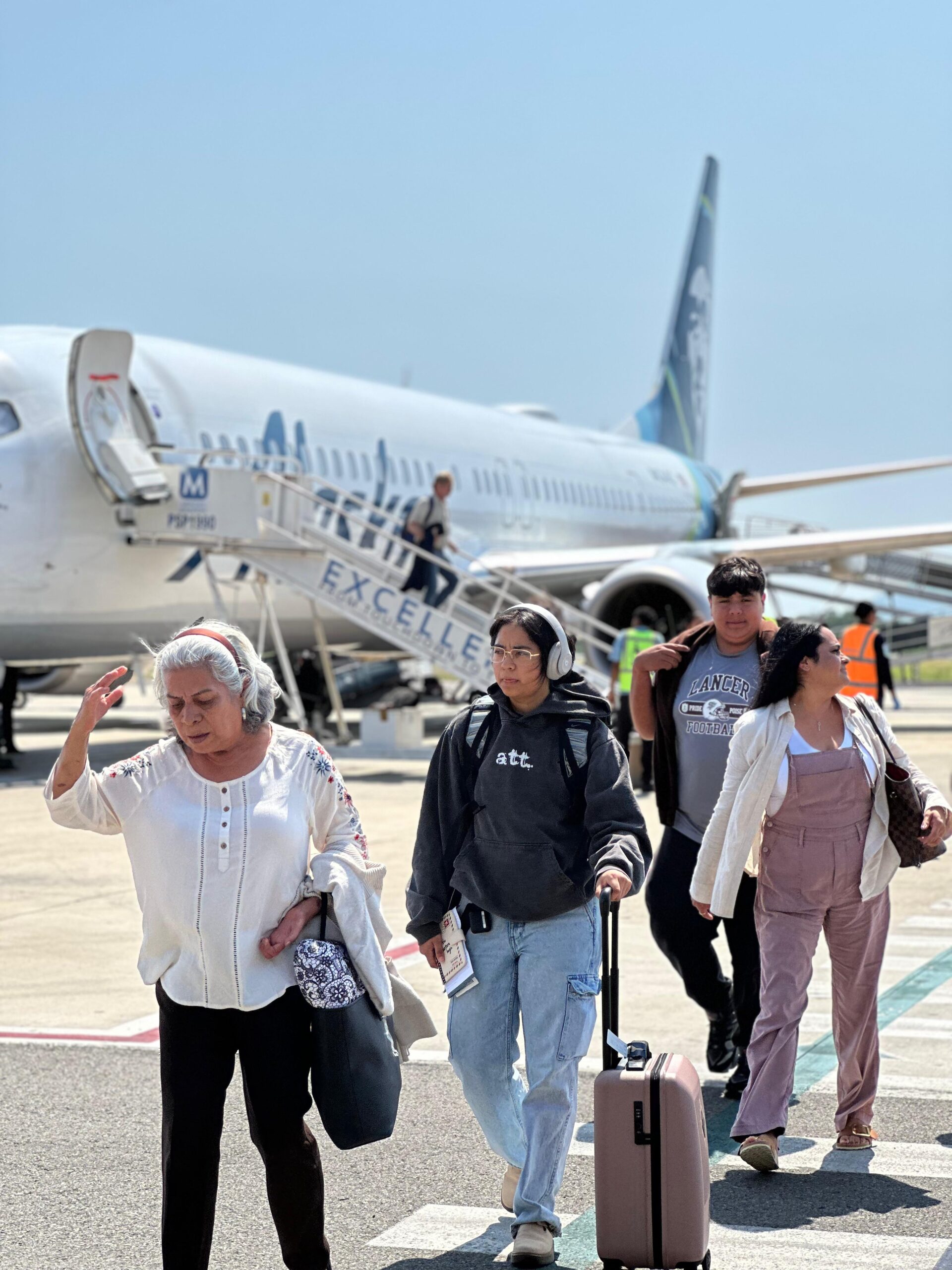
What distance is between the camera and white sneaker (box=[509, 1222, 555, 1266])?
388cm

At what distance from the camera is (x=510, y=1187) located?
4270mm

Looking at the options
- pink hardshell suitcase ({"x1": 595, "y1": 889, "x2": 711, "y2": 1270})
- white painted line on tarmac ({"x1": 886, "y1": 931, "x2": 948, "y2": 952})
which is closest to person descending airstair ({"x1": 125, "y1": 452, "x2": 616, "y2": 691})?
white painted line on tarmac ({"x1": 886, "y1": 931, "x2": 948, "y2": 952})

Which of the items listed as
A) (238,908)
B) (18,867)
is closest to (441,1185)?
(238,908)

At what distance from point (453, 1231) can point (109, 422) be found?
11695mm

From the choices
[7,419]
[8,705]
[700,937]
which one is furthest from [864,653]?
[700,937]

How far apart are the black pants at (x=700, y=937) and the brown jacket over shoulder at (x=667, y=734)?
126mm

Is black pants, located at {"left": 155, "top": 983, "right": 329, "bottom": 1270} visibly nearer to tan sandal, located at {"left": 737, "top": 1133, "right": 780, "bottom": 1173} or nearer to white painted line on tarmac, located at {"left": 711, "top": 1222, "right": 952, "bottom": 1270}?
white painted line on tarmac, located at {"left": 711, "top": 1222, "right": 952, "bottom": 1270}

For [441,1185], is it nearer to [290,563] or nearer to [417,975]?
[417,975]

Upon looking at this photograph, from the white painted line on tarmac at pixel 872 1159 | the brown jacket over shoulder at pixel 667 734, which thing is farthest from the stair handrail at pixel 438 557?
the white painted line on tarmac at pixel 872 1159

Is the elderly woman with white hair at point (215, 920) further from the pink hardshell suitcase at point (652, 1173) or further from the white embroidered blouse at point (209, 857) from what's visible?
the pink hardshell suitcase at point (652, 1173)

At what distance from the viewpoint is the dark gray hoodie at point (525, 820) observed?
416 centimetres

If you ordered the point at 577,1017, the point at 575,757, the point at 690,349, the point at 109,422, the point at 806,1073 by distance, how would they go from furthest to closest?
the point at 690,349, the point at 109,422, the point at 806,1073, the point at 575,757, the point at 577,1017

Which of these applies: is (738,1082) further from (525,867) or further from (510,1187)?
(525,867)

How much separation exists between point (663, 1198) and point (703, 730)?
2.12m
